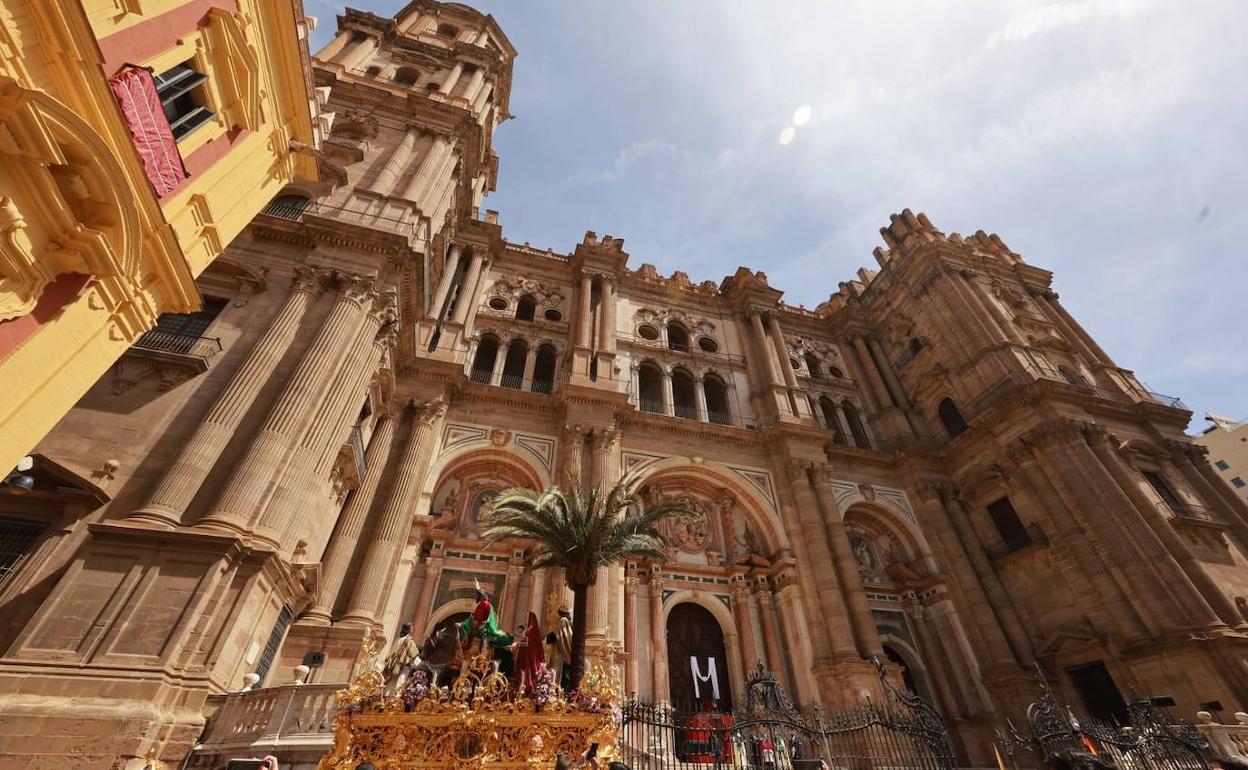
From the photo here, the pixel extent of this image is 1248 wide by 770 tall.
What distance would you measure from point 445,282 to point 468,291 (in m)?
1.04

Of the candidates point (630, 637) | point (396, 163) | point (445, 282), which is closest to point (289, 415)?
point (630, 637)

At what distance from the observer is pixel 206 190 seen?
9.24m

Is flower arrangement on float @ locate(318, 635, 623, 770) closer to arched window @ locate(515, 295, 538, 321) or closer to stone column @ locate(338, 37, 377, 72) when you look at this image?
arched window @ locate(515, 295, 538, 321)

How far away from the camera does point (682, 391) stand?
24.7 metres

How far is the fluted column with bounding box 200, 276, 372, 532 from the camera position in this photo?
30.5ft

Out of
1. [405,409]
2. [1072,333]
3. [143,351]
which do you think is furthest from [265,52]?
[1072,333]

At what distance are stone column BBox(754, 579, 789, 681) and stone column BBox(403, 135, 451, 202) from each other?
17.0 m

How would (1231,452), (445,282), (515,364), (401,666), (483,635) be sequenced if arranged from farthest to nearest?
1. (1231,452)
2. (515,364)
3. (445,282)
4. (483,635)
5. (401,666)

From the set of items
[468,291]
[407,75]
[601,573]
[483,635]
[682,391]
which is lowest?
[483,635]

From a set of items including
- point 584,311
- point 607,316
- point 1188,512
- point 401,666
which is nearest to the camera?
point 401,666

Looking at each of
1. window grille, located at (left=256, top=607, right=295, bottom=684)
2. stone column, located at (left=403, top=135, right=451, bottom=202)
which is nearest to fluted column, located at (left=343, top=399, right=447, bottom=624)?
window grille, located at (left=256, top=607, right=295, bottom=684)

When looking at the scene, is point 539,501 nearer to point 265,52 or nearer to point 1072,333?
point 265,52

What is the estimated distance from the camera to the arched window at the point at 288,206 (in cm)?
1554

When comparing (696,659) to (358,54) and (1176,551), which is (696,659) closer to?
(1176,551)
